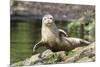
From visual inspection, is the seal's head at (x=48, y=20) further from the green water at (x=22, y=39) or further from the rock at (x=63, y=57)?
the rock at (x=63, y=57)

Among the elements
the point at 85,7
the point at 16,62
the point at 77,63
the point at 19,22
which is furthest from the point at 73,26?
the point at 16,62

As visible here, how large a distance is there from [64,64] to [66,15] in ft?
2.12

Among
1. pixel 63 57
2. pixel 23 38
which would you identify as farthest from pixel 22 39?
pixel 63 57

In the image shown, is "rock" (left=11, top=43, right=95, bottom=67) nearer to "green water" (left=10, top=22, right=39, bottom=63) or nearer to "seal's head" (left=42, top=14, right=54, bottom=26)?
"green water" (left=10, top=22, right=39, bottom=63)

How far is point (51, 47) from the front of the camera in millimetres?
2393

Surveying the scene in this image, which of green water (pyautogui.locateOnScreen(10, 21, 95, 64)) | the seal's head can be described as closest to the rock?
green water (pyautogui.locateOnScreen(10, 21, 95, 64))

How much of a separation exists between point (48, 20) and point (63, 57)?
522 millimetres

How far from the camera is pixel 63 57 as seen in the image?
244 cm

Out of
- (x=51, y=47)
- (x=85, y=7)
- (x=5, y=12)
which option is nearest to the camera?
(x=5, y=12)

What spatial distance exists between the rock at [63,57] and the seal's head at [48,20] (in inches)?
13.6

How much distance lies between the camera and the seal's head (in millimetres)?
2356

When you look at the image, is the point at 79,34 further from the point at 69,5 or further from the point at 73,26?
the point at 69,5

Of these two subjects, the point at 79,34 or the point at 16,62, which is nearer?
the point at 16,62

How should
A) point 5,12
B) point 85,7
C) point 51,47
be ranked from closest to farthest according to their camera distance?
1. point 5,12
2. point 51,47
3. point 85,7
